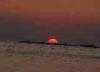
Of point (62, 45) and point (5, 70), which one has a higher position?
point (62, 45)

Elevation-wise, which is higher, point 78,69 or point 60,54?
point 60,54

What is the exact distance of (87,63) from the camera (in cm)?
1034

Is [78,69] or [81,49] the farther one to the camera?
[81,49]

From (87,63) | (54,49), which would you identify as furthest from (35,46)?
(87,63)

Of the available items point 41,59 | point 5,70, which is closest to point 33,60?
point 41,59

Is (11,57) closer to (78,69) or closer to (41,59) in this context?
(41,59)

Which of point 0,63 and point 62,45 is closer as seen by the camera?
point 0,63

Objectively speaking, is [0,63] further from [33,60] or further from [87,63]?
[87,63]

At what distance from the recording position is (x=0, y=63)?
10188mm

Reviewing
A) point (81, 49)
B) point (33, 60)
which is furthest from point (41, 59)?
point (81, 49)

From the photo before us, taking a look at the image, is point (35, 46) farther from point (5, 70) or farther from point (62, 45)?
point (5, 70)

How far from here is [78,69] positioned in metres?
9.92

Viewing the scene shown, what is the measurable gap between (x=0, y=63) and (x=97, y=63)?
1.71m

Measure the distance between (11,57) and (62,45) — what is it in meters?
1.02
